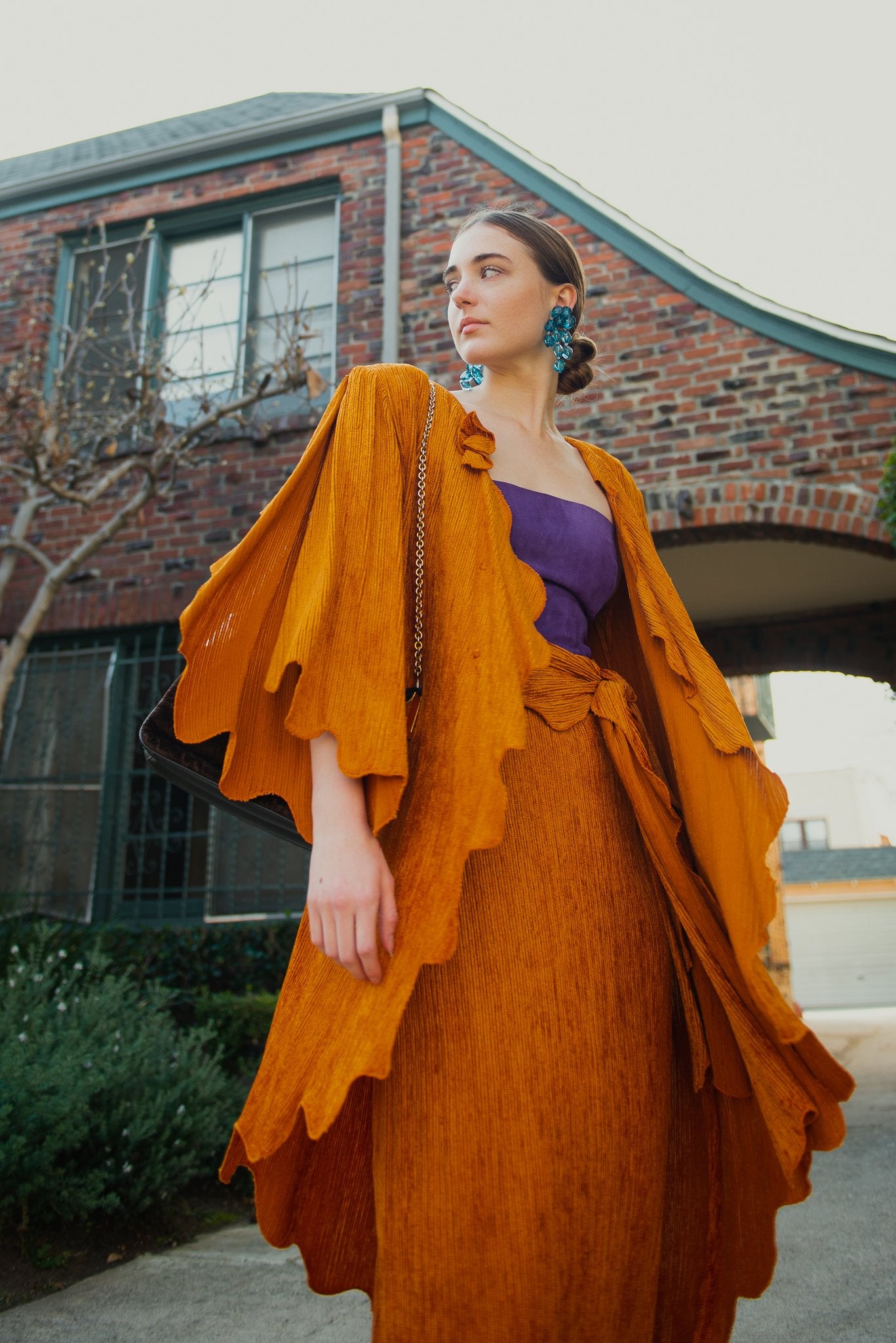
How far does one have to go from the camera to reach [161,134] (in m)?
8.77

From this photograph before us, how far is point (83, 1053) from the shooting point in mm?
3340

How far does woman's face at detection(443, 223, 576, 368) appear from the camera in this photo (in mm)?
1706

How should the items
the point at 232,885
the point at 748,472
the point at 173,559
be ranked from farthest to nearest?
the point at 173,559 < the point at 232,885 < the point at 748,472

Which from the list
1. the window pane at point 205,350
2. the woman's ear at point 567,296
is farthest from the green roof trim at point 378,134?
the woman's ear at point 567,296

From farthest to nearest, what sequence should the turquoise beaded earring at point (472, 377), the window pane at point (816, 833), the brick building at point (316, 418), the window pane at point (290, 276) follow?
1. the window pane at point (816, 833)
2. the window pane at point (290, 276)
3. the brick building at point (316, 418)
4. the turquoise beaded earring at point (472, 377)

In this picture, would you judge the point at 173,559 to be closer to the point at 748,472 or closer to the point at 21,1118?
the point at 748,472

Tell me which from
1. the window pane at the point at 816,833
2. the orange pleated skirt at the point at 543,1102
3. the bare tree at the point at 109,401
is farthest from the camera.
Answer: the window pane at the point at 816,833

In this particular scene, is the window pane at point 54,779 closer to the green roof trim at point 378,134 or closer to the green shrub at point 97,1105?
the green shrub at point 97,1105

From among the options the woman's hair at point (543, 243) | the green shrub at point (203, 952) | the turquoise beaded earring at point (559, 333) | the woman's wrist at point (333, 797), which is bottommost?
the green shrub at point (203, 952)

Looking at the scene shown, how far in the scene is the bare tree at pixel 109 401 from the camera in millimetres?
5961

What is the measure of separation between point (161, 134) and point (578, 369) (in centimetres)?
847

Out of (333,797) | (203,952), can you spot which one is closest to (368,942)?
(333,797)

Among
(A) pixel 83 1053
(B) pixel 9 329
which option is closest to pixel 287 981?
(A) pixel 83 1053

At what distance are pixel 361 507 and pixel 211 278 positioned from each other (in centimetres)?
652
